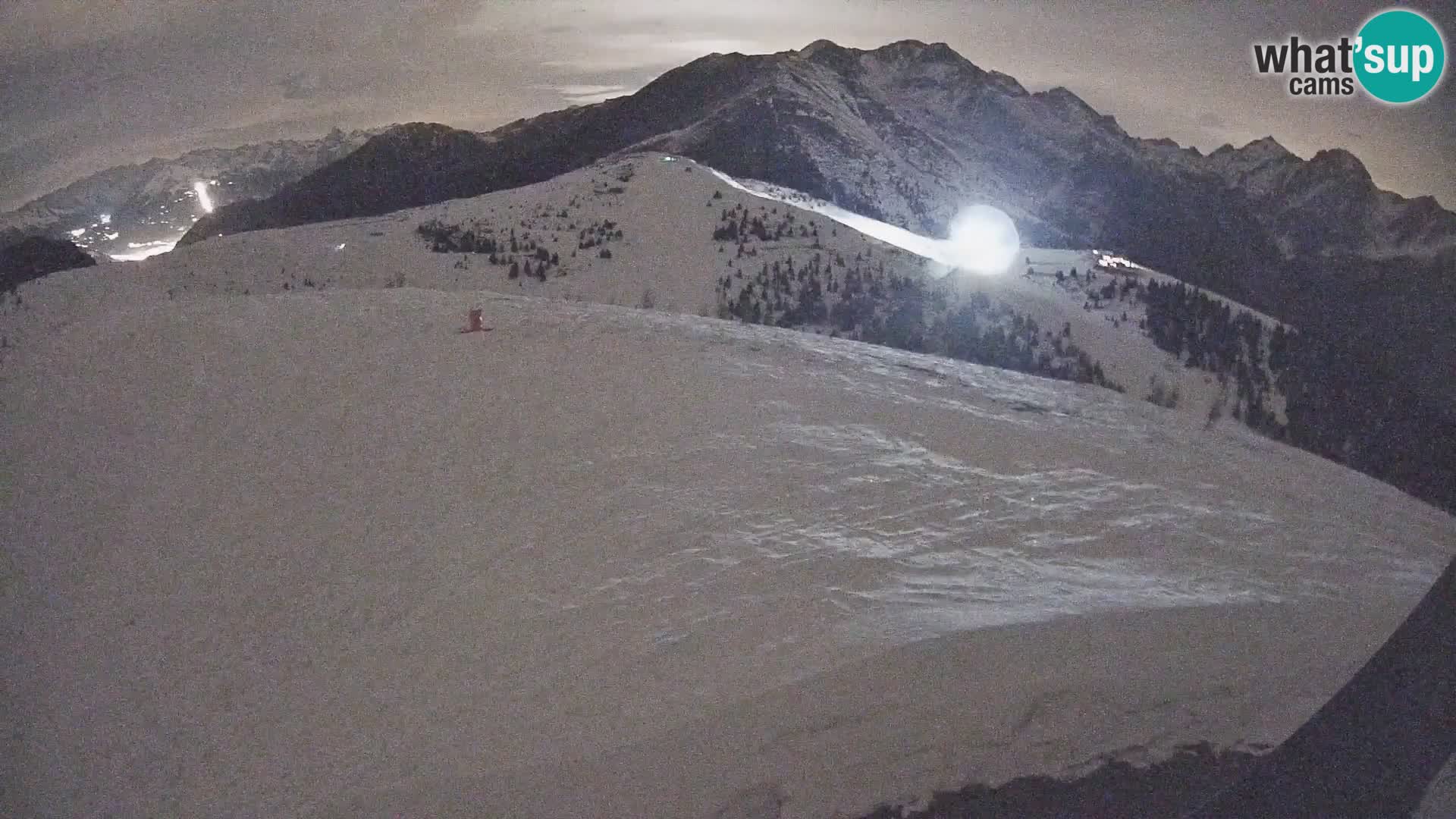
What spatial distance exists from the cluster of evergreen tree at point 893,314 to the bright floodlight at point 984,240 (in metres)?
2.61

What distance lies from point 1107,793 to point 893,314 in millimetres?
10378

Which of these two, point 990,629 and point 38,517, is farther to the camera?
point 38,517

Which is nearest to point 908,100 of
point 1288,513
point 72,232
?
point 72,232

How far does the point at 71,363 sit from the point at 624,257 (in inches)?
355

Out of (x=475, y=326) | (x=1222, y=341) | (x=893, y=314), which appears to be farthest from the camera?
(x=893, y=314)

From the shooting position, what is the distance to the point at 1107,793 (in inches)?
104

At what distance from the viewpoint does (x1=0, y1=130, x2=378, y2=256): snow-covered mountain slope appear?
29.8 feet

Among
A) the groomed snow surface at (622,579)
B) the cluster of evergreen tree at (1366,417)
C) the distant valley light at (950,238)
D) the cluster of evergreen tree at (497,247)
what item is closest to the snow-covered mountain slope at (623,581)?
the groomed snow surface at (622,579)

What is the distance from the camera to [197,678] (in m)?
3.63

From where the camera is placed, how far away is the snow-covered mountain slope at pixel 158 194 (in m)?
9.08

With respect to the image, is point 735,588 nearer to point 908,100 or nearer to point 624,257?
point 624,257

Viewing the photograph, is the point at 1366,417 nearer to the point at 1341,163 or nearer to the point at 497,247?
the point at 1341,163

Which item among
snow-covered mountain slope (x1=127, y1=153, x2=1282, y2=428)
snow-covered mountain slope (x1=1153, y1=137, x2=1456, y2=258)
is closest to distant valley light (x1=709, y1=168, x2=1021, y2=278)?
snow-covered mountain slope (x1=127, y1=153, x2=1282, y2=428)

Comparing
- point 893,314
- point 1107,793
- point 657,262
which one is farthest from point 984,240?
point 1107,793
